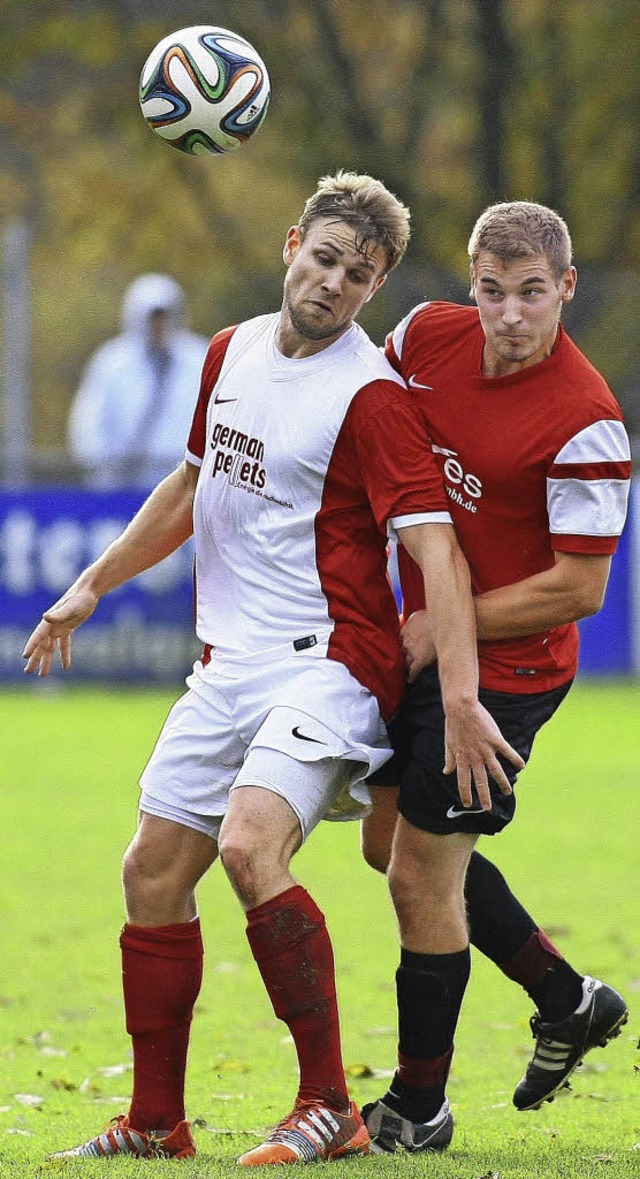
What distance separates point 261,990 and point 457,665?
2.57 meters

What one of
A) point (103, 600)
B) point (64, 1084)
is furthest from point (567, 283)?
point (103, 600)

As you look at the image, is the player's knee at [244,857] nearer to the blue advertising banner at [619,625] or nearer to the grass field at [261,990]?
the grass field at [261,990]

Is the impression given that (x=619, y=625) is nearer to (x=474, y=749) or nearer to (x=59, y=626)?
(x=59, y=626)

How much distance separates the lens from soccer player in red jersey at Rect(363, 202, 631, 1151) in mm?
4758

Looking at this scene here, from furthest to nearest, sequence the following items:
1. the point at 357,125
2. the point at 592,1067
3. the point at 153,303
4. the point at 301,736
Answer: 1. the point at 357,125
2. the point at 153,303
3. the point at 592,1067
4. the point at 301,736

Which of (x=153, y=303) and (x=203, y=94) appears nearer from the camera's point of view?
(x=203, y=94)


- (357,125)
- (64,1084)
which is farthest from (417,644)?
(357,125)

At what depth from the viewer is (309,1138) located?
4594 mm

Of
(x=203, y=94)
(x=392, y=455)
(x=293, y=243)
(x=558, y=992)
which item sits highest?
(x=203, y=94)

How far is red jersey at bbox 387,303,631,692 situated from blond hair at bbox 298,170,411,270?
10.8 inches

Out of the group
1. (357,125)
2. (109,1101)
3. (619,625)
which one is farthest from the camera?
(357,125)

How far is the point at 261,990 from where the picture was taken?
6930 millimetres

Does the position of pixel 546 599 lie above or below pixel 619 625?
above

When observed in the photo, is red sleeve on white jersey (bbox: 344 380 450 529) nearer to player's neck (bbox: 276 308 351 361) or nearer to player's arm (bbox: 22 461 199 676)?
player's neck (bbox: 276 308 351 361)
